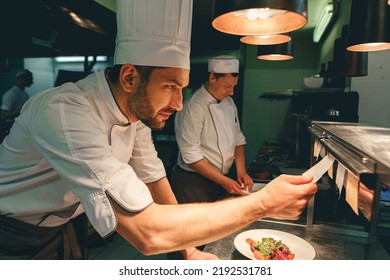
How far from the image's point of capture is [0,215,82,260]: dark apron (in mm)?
1054

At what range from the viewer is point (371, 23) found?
1340mm

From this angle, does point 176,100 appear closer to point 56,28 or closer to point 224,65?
point 56,28

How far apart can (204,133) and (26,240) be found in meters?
1.65

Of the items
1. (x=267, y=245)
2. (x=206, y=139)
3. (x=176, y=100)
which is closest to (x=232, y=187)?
(x=206, y=139)

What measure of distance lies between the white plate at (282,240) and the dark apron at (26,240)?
0.70 m

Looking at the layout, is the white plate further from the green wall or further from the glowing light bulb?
the green wall

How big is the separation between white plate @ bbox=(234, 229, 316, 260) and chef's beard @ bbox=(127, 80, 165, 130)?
577 mm

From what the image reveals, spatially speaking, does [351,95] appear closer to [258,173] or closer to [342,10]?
[258,173]

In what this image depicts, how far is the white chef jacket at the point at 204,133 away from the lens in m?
2.44

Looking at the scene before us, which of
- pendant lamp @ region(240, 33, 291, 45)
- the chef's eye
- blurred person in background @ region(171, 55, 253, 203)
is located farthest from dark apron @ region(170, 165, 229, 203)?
the chef's eye

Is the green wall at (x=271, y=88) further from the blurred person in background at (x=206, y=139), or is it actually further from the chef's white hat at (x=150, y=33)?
the chef's white hat at (x=150, y=33)

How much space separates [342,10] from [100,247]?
372cm
